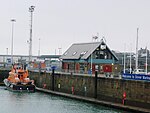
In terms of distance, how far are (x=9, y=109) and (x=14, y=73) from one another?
35.1 meters

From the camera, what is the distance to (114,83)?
5675 cm

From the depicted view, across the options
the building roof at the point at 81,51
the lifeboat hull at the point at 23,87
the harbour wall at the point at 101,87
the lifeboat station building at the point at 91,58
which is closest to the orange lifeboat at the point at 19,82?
the lifeboat hull at the point at 23,87

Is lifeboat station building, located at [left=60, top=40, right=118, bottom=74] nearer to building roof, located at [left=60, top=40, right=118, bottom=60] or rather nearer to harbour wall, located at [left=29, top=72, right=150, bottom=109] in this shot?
building roof, located at [left=60, top=40, right=118, bottom=60]

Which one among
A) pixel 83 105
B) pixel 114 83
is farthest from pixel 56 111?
pixel 114 83

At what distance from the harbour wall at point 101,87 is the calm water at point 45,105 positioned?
2.91m

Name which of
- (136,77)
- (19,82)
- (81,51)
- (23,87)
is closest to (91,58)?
(81,51)

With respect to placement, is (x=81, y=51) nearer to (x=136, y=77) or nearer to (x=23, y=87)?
(x=23, y=87)

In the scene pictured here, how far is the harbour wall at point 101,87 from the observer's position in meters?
50.0

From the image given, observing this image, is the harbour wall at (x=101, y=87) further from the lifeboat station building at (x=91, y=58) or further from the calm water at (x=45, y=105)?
the lifeboat station building at (x=91, y=58)

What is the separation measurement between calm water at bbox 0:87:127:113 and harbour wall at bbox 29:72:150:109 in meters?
2.91

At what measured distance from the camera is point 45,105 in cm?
5988

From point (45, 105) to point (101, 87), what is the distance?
8856 millimetres

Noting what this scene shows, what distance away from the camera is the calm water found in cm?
5306

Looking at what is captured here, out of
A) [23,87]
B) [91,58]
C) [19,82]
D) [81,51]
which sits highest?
[81,51]
